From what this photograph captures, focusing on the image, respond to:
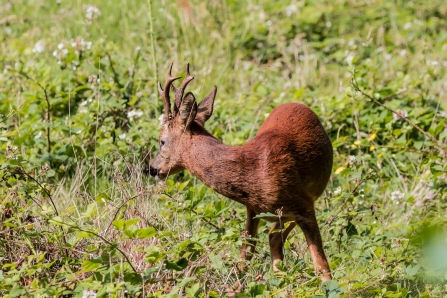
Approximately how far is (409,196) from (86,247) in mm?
2608

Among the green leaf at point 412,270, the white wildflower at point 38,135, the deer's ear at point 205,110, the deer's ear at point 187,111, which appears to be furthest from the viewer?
the white wildflower at point 38,135

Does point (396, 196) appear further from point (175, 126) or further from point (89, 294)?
point (89, 294)

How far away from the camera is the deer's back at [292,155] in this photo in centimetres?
446

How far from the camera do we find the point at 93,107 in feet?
20.9

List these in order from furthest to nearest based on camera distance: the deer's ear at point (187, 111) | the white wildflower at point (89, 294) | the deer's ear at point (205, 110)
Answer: the deer's ear at point (205, 110)
the deer's ear at point (187, 111)
the white wildflower at point (89, 294)

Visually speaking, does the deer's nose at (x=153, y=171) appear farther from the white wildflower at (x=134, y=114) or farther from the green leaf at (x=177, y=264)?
the white wildflower at (x=134, y=114)

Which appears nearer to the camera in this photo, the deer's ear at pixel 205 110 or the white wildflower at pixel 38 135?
the deer's ear at pixel 205 110

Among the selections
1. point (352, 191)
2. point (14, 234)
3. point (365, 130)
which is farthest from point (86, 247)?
point (365, 130)

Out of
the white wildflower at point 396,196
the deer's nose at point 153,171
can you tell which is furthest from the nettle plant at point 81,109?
the white wildflower at point 396,196

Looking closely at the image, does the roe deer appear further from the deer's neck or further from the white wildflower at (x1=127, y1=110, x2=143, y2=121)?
the white wildflower at (x1=127, y1=110, x2=143, y2=121)

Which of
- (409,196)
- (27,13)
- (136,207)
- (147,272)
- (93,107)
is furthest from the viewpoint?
(27,13)

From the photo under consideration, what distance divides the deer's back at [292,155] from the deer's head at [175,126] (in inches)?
15.0

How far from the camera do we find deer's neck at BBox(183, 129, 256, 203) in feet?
14.7

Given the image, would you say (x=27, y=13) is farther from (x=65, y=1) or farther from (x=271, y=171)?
(x=271, y=171)
